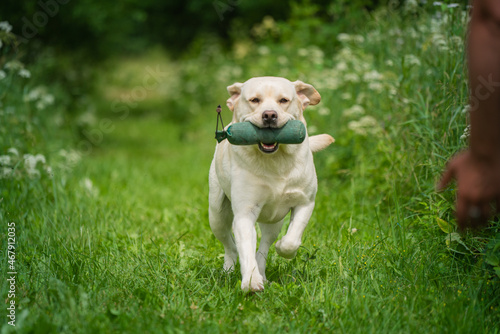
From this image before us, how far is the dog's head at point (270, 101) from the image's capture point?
3.25 metres

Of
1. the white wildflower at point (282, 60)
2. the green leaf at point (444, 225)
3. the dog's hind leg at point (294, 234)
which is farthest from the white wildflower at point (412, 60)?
the white wildflower at point (282, 60)

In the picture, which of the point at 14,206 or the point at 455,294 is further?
the point at 14,206

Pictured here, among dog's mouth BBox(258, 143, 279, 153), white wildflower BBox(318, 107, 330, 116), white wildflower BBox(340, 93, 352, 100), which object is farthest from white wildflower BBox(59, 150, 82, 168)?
dog's mouth BBox(258, 143, 279, 153)

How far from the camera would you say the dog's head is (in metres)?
3.25

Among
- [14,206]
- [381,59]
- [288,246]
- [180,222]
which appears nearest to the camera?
[288,246]

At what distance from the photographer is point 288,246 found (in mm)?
3234

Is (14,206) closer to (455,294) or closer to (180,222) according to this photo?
(180,222)

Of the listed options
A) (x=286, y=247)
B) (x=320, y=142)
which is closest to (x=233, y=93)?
(x=320, y=142)

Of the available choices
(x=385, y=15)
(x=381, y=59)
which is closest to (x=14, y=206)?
(x=381, y=59)

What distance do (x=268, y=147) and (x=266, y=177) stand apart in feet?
0.65

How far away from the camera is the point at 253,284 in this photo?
3061mm

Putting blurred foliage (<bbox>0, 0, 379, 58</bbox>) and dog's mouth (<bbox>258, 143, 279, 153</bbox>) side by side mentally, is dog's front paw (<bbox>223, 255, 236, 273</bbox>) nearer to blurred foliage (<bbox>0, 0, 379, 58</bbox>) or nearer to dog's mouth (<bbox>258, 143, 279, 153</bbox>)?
dog's mouth (<bbox>258, 143, 279, 153</bbox>)

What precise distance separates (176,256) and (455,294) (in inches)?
77.5

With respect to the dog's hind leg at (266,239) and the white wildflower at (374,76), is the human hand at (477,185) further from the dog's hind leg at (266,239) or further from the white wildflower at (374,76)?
the white wildflower at (374,76)
